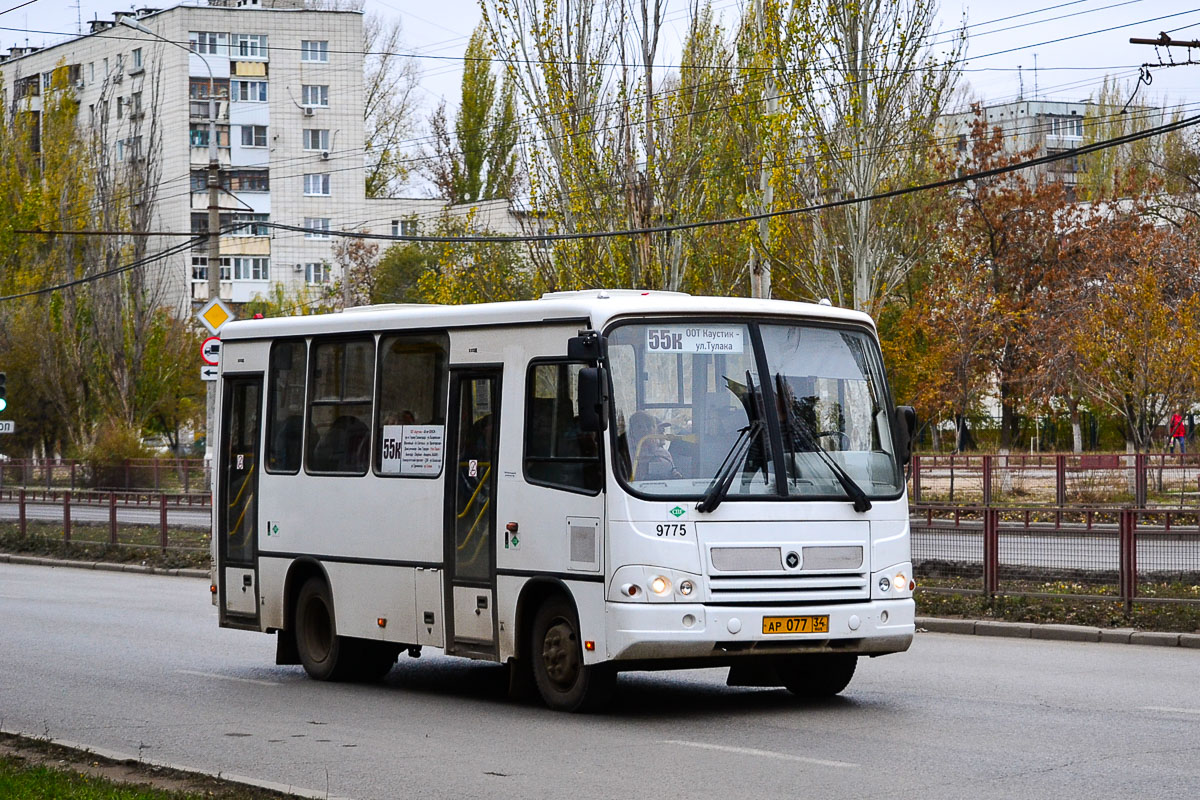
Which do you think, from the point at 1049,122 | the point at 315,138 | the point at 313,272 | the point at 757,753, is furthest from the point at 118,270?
the point at 1049,122

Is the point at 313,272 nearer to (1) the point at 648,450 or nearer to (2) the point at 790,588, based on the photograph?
(1) the point at 648,450

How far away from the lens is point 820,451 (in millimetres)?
12172

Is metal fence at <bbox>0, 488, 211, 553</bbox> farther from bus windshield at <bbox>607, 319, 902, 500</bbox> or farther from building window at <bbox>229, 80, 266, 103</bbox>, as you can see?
building window at <bbox>229, 80, 266, 103</bbox>

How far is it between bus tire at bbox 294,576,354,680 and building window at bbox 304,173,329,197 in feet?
283

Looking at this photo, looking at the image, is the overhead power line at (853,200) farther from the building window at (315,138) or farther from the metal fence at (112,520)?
the building window at (315,138)

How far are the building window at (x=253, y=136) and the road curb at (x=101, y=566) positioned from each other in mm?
67258

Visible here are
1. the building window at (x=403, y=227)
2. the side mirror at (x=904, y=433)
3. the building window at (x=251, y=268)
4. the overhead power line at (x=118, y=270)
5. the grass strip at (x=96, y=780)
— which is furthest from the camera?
the building window at (x=251, y=268)

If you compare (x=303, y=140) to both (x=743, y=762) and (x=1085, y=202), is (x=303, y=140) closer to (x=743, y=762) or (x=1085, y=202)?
(x=1085, y=202)

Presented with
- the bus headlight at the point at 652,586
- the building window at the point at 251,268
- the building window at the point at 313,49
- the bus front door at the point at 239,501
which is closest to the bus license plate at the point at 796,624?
the bus headlight at the point at 652,586

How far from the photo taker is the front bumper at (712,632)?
11.4 metres

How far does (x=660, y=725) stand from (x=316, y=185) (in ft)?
296

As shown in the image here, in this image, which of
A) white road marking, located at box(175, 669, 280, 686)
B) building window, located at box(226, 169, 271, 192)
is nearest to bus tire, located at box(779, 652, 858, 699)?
white road marking, located at box(175, 669, 280, 686)

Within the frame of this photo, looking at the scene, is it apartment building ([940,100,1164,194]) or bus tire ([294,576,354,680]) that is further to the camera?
apartment building ([940,100,1164,194])

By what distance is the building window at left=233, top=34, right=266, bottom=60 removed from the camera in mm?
98188
